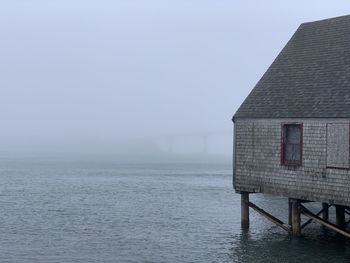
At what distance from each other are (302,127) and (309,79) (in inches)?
108

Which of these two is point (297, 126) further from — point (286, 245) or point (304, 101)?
point (286, 245)

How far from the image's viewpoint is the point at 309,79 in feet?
86.3

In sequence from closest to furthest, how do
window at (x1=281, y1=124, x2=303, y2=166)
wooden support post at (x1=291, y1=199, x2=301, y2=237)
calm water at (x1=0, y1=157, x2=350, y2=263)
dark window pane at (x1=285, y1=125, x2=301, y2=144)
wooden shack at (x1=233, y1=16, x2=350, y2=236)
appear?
wooden shack at (x1=233, y1=16, x2=350, y2=236)
window at (x1=281, y1=124, x2=303, y2=166)
dark window pane at (x1=285, y1=125, x2=301, y2=144)
calm water at (x1=0, y1=157, x2=350, y2=263)
wooden support post at (x1=291, y1=199, x2=301, y2=237)

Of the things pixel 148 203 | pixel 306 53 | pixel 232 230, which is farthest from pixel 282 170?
pixel 148 203

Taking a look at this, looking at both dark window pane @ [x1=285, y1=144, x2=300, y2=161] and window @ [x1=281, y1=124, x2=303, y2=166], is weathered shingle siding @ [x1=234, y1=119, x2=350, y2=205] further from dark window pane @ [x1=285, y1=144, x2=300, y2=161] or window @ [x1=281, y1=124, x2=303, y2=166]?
dark window pane @ [x1=285, y1=144, x2=300, y2=161]

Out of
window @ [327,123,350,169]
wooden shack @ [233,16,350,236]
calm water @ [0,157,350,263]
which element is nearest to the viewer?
window @ [327,123,350,169]

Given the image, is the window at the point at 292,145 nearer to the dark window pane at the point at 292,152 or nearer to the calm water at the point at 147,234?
the dark window pane at the point at 292,152

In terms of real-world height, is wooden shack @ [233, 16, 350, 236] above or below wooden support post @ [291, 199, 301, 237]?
above

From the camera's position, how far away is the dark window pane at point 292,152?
25.1m

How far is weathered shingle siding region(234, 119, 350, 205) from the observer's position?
77.4ft

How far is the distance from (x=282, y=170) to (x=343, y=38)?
653 centimetres

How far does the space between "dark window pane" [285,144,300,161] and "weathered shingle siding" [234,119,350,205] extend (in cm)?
36

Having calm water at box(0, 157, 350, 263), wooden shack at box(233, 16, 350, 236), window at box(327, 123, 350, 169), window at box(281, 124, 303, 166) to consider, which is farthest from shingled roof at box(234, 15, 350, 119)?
calm water at box(0, 157, 350, 263)

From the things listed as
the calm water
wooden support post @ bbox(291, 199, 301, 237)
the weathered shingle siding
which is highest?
the weathered shingle siding
